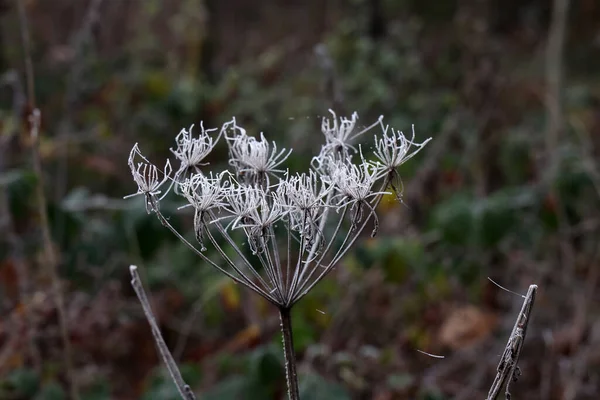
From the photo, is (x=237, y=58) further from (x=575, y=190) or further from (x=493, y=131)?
(x=575, y=190)

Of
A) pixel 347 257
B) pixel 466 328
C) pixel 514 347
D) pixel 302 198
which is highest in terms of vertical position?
pixel 302 198

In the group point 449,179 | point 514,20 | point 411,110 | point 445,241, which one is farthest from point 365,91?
point 514,20

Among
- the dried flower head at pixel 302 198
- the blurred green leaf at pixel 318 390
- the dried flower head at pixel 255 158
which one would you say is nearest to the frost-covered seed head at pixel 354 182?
the dried flower head at pixel 302 198

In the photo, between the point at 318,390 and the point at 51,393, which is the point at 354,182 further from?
the point at 51,393

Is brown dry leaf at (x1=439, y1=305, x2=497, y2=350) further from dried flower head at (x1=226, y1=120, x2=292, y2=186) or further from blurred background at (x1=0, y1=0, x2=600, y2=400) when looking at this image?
dried flower head at (x1=226, y1=120, x2=292, y2=186)

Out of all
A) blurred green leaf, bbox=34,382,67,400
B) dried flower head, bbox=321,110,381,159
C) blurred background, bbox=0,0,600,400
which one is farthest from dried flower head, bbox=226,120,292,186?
blurred green leaf, bbox=34,382,67,400

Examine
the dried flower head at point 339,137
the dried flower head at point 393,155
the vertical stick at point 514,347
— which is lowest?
the vertical stick at point 514,347

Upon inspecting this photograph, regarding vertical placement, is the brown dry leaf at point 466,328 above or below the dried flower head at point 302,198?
below

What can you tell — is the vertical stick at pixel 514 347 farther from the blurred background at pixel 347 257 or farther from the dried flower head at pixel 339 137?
the blurred background at pixel 347 257

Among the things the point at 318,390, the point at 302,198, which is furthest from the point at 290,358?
the point at 318,390
